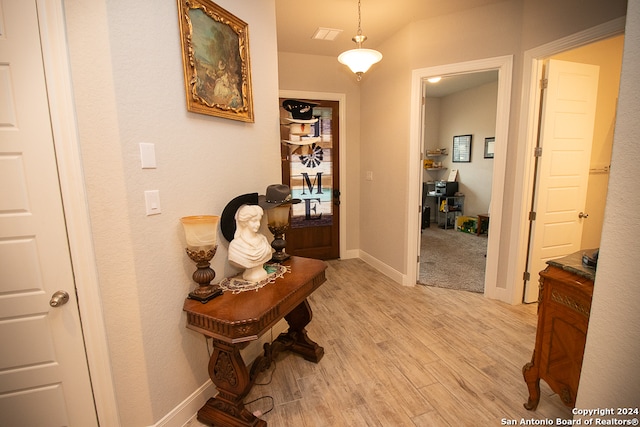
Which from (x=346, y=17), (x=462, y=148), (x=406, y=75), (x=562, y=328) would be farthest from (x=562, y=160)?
(x=462, y=148)

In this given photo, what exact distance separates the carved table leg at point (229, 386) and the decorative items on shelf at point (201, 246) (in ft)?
0.88

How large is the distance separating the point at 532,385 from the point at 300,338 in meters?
1.46

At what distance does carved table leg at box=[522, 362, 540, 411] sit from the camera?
1562 millimetres

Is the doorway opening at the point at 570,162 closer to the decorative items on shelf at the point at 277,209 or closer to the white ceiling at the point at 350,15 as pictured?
the white ceiling at the point at 350,15

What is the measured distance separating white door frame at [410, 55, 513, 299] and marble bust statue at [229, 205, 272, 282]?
2074 mm

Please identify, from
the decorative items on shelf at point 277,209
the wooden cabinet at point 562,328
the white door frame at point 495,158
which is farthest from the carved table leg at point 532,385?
the decorative items on shelf at point 277,209

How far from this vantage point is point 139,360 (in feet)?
4.43

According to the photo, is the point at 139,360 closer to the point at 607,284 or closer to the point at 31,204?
the point at 31,204

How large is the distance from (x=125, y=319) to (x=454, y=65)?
3.31 m

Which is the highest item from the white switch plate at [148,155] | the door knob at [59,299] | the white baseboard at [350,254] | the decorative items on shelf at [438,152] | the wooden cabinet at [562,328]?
the decorative items on shelf at [438,152]

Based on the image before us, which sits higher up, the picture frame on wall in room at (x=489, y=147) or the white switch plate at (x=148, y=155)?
the picture frame on wall in room at (x=489, y=147)

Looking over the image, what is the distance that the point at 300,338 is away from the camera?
2.14m

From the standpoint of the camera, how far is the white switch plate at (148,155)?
1301 millimetres

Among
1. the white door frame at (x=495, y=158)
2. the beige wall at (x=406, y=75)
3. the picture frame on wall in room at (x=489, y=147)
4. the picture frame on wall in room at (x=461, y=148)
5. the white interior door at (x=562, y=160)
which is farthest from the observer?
the picture frame on wall in room at (x=461, y=148)
